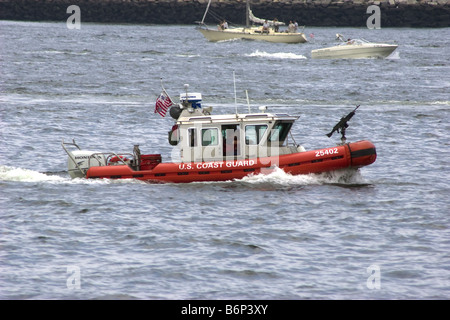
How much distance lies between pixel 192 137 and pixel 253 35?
228 ft

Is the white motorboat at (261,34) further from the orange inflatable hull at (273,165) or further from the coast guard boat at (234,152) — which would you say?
the orange inflatable hull at (273,165)

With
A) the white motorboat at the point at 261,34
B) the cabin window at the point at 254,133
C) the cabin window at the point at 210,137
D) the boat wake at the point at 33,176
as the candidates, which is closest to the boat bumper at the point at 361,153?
the cabin window at the point at 254,133

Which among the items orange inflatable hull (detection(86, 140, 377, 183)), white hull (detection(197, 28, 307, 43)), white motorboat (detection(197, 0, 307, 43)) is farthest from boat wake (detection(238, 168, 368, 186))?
white hull (detection(197, 28, 307, 43))

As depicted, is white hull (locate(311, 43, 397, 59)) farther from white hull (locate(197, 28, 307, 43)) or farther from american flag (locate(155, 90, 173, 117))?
american flag (locate(155, 90, 173, 117))

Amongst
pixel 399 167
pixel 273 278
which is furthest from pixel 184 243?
pixel 399 167

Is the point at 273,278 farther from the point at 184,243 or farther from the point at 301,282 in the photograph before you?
the point at 184,243

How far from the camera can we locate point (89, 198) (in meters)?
23.6

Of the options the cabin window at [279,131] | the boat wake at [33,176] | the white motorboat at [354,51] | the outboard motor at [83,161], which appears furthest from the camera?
the white motorboat at [354,51]

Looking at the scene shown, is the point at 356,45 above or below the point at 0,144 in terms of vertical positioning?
above

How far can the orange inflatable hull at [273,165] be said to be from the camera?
24.2 metres

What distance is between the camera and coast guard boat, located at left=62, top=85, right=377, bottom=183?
24.1 metres

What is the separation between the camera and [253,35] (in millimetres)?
92000

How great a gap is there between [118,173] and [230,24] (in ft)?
349

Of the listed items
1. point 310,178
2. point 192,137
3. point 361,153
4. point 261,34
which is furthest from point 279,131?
point 261,34
